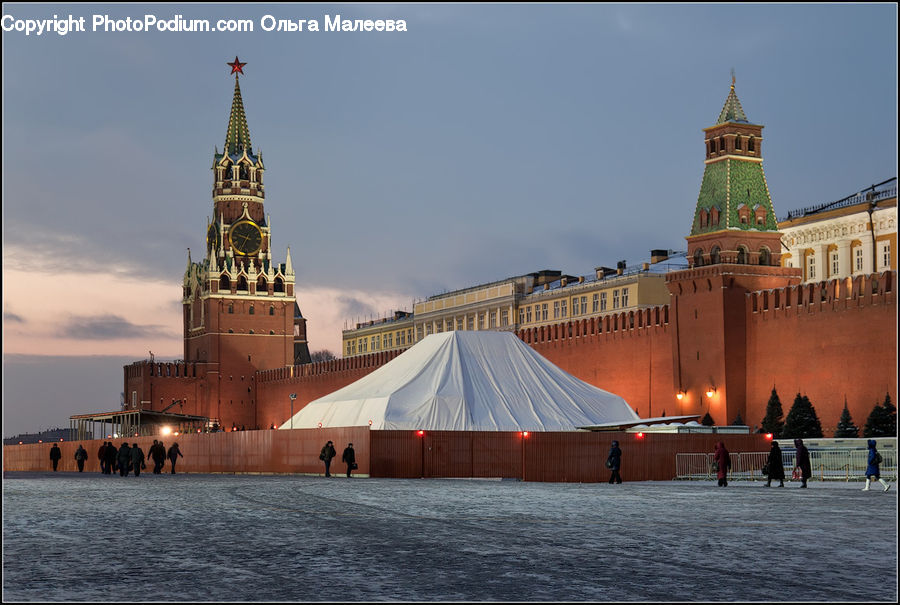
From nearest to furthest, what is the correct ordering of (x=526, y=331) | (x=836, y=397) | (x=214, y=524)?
(x=214, y=524) → (x=836, y=397) → (x=526, y=331)

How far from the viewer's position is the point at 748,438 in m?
31.4

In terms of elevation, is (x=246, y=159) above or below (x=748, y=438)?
above

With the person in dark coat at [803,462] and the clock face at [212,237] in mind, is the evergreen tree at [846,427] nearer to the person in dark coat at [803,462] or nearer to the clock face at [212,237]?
the person in dark coat at [803,462]

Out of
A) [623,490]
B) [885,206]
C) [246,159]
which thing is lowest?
[623,490]

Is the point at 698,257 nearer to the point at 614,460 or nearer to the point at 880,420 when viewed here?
the point at 880,420

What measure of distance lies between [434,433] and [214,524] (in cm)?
1736

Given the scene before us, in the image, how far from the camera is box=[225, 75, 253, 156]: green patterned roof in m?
90.8

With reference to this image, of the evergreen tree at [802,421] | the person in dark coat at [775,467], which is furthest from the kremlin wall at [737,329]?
the person in dark coat at [775,467]

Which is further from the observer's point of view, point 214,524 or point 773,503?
point 773,503

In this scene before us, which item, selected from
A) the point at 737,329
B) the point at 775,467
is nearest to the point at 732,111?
the point at 737,329

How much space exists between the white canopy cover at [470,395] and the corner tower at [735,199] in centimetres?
737

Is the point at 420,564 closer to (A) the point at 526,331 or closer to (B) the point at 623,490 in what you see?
(B) the point at 623,490

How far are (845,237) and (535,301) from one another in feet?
61.8

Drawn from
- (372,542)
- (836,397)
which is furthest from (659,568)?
(836,397)
